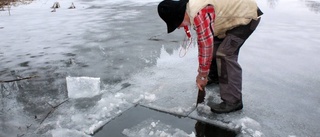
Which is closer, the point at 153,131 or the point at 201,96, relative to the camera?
the point at 153,131

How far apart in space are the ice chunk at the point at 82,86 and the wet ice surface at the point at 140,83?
12 mm

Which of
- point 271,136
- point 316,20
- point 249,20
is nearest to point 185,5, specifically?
point 249,20

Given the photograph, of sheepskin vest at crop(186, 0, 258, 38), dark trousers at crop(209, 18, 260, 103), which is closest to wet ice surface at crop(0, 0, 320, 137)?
dark trousers at crop(209, 18, 260, 103)

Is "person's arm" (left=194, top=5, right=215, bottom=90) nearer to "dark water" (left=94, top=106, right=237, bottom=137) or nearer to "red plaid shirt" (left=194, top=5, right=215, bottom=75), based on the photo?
"red plaid shirt" (left=194, top=5, right=215, bottom=75)

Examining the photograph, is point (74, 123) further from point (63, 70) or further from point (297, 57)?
point (297, 57)

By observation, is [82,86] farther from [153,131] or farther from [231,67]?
[231,67]

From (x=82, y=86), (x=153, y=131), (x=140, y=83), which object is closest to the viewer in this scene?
(x=153, y=131)

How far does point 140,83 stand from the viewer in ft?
11.8

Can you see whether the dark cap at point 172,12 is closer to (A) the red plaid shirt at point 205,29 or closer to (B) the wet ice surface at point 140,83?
(A) the red plaid shirt at point 205,29

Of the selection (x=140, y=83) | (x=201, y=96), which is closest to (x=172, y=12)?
(x=201, y=96)

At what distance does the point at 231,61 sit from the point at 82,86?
5.80 feet

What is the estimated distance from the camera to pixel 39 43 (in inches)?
231

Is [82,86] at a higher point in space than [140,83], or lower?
higher

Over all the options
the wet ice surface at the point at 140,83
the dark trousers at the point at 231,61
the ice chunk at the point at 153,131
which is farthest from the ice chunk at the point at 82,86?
the dark trousers at the point at 231,61
